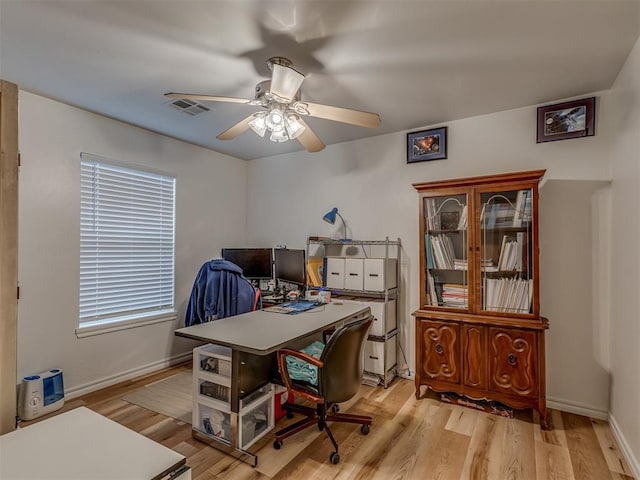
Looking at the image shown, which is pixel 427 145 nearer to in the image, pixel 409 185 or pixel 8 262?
pixel 409 185

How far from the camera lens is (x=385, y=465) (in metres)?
2.01

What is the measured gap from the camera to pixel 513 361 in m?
2.51

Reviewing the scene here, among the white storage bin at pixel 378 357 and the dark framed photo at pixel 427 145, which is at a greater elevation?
the dark framed photo at pixel 427 145

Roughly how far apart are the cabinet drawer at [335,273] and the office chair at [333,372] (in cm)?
126

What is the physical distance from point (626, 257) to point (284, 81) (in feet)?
7.79

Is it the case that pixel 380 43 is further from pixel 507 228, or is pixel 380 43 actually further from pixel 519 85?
pixel 507 228

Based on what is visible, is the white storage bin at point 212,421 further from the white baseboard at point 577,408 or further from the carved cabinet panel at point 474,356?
the white baseboard at point 577,408

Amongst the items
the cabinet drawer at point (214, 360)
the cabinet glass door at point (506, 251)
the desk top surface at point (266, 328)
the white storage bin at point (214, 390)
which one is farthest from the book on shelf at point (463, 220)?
the white storage bin at point (214, 390)

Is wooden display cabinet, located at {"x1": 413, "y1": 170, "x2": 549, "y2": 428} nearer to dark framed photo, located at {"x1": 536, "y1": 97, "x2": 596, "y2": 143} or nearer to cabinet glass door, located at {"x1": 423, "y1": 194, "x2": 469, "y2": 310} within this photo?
cabinet glass door, located at {"x1": 423, "y1": 194, "x2": 469, "y2": 310}

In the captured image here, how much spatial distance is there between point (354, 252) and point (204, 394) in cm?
207

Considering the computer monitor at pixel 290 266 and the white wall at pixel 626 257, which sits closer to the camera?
the white wall at pixel 626 257

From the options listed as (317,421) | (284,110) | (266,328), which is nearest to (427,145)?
(284,110)

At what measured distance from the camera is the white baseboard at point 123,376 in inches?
113

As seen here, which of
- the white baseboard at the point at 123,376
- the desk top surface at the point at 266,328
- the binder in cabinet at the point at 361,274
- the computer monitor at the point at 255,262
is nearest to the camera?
the desk top surface at the point at 266,328
